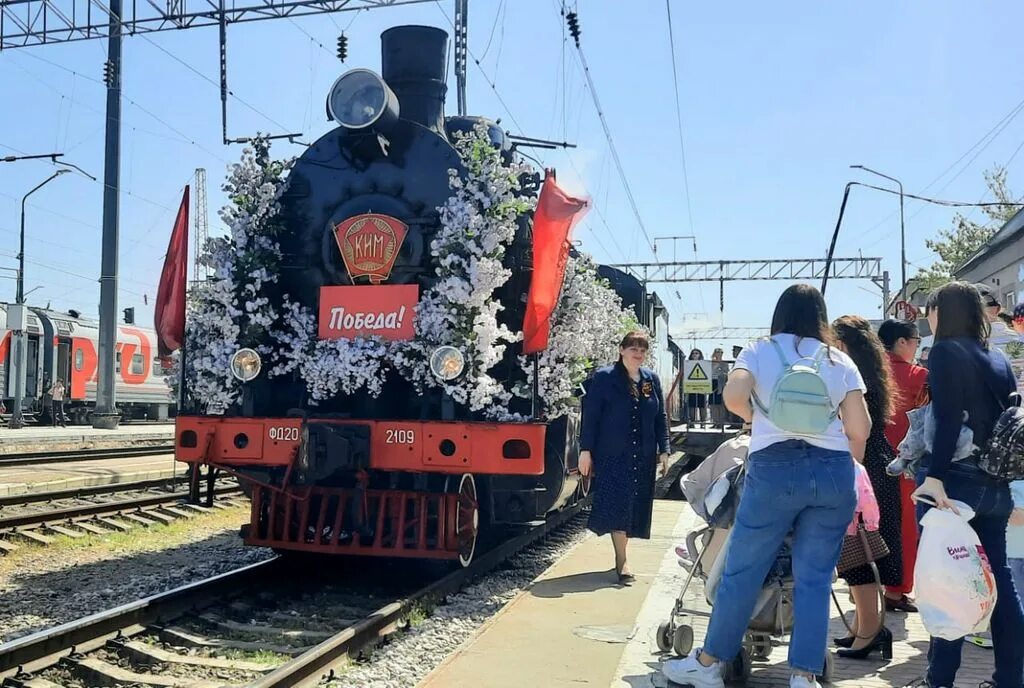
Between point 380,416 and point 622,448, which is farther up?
point 380,416

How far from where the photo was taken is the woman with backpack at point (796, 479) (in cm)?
307

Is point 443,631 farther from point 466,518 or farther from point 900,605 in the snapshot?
point 900,605

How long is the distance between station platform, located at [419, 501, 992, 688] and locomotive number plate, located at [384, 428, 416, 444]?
3.72 ft

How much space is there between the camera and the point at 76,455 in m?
14.2

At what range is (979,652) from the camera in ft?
13.4

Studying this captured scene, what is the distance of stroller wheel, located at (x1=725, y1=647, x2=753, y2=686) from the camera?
3.51 metres

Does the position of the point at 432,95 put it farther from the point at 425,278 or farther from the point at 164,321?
the point at 164,321

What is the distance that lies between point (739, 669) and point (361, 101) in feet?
13.9

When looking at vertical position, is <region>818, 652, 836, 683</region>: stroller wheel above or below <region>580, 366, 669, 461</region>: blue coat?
below

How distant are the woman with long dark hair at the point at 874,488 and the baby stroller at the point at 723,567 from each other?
0.39 m

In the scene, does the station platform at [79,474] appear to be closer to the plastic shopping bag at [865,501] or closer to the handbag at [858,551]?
the handbag at [858,551]

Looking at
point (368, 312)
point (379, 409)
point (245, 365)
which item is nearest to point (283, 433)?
point (245, 365)

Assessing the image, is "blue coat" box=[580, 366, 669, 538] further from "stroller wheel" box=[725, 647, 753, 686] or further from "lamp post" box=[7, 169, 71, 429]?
"lamp post" box=[7, 169, 71, 429]

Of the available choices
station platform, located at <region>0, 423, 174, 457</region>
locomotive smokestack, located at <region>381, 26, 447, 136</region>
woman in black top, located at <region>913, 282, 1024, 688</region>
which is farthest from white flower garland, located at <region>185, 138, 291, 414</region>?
station platform, located at <region>0, 423, 174, 457</region>
